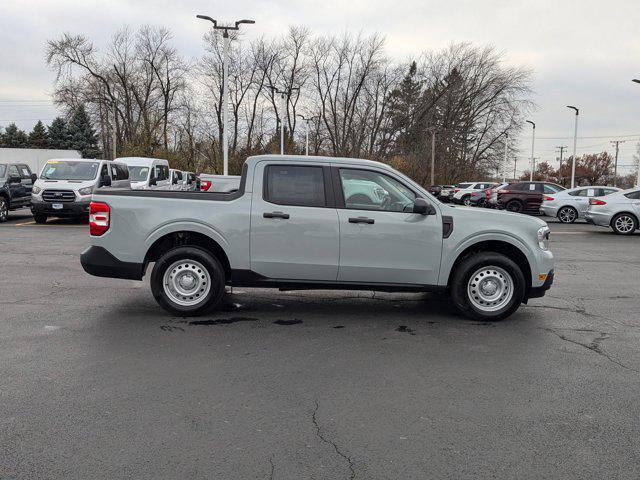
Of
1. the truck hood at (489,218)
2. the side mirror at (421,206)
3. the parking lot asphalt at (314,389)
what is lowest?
the parking lot asphalt at (314,389)

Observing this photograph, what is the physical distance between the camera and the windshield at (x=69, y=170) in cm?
1773

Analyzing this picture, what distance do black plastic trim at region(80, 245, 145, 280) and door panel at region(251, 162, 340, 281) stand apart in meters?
1.35

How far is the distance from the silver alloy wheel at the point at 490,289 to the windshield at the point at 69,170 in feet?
48.2

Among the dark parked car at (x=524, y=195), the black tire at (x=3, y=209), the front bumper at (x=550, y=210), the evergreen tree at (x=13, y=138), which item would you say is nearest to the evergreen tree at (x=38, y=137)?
the evergreen tree at (x=13, y=138)

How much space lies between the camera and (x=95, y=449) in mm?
3359

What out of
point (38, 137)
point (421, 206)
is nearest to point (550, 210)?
point (421, 206)

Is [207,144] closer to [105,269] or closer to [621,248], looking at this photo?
[621,248]

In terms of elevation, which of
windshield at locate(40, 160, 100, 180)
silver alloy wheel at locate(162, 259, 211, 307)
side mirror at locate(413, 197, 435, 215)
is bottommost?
silver alloy wheel at locate(162, 259, 211, 307)

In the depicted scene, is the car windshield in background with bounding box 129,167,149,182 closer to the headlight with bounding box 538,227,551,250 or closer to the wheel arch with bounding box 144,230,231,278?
the wheel arch with bounding box 144,230,231,278

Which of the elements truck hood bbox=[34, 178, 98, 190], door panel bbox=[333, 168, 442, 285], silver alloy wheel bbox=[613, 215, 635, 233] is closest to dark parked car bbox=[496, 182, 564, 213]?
silver alloy wheel bbox=[613, 215, 635, 233]

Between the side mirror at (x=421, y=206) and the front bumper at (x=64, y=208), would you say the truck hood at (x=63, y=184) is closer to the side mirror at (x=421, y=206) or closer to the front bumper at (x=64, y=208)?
the front bumper at (x=64, y=208)

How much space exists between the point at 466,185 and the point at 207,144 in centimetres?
2759

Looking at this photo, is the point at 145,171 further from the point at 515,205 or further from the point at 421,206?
the point at 421,206

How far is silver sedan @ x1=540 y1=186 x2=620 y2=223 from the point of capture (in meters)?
23.1
